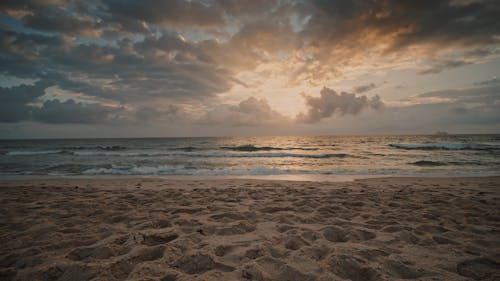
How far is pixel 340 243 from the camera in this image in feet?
9.43

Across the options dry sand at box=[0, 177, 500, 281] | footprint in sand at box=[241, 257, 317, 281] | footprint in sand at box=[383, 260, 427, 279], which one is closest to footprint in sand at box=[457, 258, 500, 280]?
dry sand at box=[0, 177, 500, 281]

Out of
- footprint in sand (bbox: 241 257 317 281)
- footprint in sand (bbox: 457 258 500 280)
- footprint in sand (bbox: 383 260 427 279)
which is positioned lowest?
footprint in sand (bbox: 457 258 500 280)

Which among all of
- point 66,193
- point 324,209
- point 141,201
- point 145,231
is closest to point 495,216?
point 324,209

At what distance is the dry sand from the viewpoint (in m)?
2.24

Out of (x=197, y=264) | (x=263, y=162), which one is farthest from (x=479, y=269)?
(x=263, y=162)

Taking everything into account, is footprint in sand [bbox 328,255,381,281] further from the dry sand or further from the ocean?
the ocean

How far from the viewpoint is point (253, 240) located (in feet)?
9.68

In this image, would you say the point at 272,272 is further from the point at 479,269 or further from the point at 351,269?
the point at 479,269

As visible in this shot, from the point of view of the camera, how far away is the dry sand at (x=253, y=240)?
2.24 meters

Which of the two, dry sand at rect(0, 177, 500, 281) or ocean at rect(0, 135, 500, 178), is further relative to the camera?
ocean at rect(0, 135, 500, 178)

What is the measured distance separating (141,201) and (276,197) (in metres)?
3.19

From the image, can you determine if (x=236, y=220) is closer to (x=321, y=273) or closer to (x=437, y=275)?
(x=321, y=273)

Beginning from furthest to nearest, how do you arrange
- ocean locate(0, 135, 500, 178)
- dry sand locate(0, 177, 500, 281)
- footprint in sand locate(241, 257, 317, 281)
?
1. ocean locate(0, 135, 500, 178)
2. dry sand locate(0, 177, 500, 281)
3. footprint in sand locate(241, 257, 317, 281)

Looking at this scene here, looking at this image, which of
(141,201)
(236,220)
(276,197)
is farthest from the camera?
(276,197)
